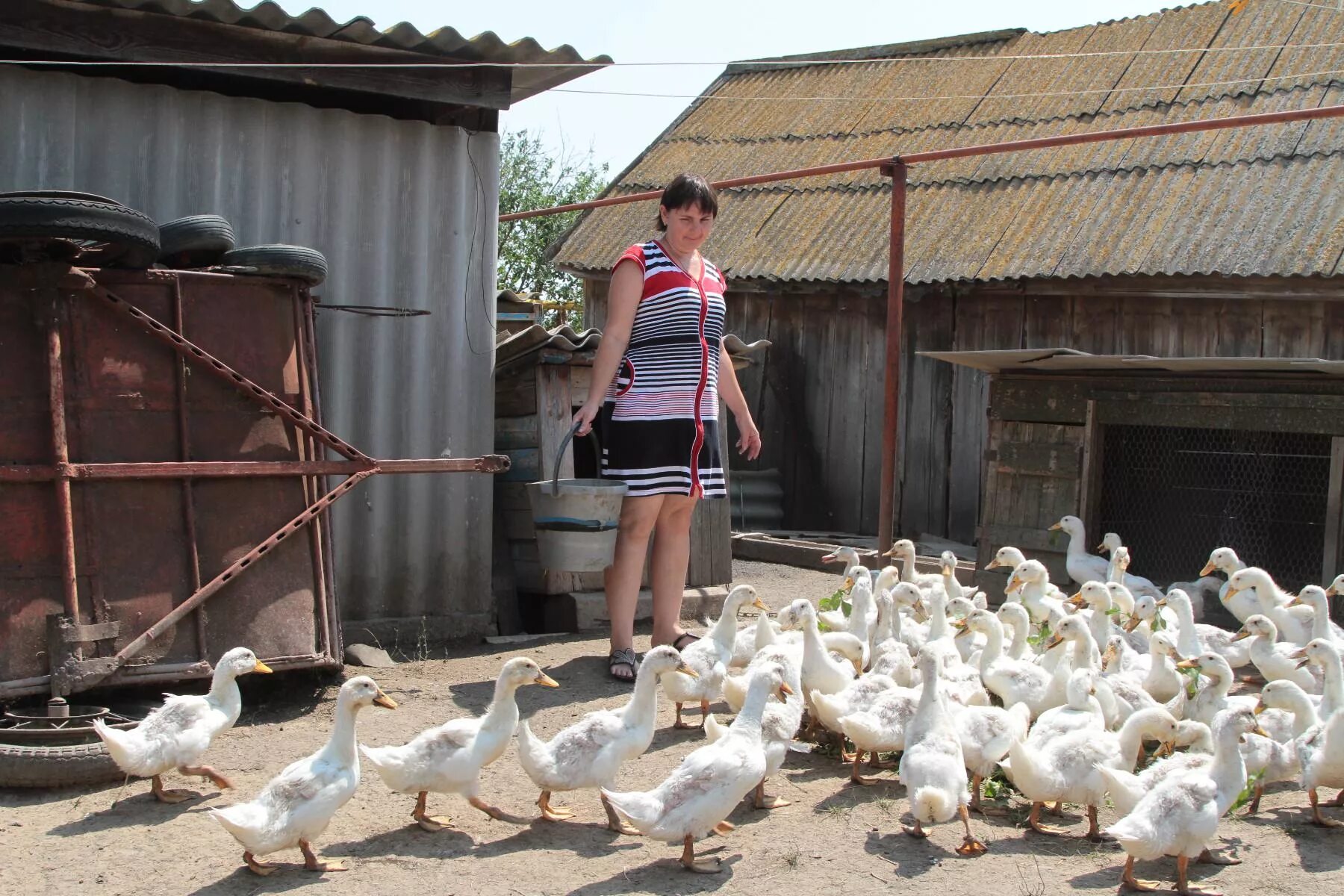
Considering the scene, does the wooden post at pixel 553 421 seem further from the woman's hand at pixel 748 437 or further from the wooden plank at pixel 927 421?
the wooden plank at pixel 927 421

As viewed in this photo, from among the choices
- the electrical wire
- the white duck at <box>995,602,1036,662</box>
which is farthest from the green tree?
the white duck at <box>995,602,1036,662</box>

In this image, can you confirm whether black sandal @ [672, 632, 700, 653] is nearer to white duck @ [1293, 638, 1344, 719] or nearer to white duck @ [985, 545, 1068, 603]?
white duck @ [985, 545, 1068, 603]

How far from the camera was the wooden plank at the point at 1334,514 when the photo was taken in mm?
7266

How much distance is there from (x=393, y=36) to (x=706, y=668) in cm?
328

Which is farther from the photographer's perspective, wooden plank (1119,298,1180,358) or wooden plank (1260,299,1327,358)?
wooden plank (1119,298,1180,358)

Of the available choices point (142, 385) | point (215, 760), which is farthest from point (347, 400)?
point (215, 760)

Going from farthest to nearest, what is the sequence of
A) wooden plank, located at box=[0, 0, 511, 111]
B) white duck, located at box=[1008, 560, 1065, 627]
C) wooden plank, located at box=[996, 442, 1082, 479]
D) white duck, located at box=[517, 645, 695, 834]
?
wooden plank, located at box=[996, 442, 1082, 479], white duck, located at box=[1008, 560, 1065, 627], wooden plank, located at box=[0, 0, 511, 111], white duck, located at box=[517, 645, 695, 834]

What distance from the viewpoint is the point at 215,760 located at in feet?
15.1

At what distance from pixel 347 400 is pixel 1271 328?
6748mm

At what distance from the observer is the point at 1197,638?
6.19 meters

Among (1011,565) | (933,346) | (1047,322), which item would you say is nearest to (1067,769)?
(1011,565)

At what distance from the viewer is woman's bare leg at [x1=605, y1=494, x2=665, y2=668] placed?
5.80 meters

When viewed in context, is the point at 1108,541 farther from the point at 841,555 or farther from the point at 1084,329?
the point at 1084,329

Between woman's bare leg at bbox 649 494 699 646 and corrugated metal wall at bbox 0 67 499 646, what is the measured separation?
3.92 ft
